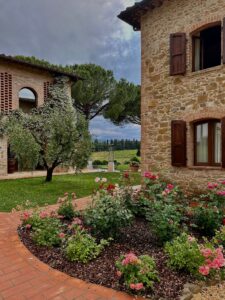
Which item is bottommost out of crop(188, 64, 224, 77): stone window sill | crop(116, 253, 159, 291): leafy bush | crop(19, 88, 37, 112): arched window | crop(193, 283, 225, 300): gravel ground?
crop(193, 283, 225, 300): gravel ground

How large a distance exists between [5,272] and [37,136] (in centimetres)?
950

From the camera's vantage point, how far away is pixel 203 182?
802cm

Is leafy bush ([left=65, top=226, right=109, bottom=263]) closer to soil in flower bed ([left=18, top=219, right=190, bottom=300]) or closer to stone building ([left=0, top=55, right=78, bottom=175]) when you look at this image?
soil in flower bed ([left=18, top=219, right=190, bottom=300])

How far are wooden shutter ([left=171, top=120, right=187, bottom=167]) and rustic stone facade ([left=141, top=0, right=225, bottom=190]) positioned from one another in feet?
0.51

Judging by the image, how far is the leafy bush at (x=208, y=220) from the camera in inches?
195

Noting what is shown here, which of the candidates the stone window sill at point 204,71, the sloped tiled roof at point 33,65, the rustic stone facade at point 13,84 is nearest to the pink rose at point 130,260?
the stone window sill at point 204,71

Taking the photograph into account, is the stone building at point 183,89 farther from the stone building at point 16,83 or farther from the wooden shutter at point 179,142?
the stone building at point 16,83

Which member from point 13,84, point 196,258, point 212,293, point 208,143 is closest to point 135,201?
point 196,258

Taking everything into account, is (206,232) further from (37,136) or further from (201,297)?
(37,136)

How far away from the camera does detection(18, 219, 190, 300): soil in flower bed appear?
10.6ft

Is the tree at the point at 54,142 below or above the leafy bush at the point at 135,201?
above

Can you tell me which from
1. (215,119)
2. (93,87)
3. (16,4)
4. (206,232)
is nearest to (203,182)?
(215,119)

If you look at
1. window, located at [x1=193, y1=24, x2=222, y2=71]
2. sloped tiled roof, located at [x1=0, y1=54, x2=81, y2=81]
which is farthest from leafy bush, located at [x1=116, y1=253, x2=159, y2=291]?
sloped tiled roof, located at [x1=0, y1=54, x2=81, y2=81]

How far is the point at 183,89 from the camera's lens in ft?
27.6
